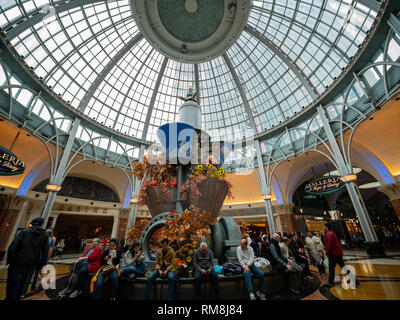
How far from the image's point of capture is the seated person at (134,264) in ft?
13.5

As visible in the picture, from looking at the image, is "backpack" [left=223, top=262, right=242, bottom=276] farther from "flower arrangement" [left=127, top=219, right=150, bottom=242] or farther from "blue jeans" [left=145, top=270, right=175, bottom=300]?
"flower arrangement" [left=127, top=219, right=150, bottom=242]

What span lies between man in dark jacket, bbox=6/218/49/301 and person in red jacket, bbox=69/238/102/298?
1017 mm

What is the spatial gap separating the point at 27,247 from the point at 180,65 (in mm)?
23304

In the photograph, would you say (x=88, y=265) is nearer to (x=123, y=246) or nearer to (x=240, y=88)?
(x=123, y=246)

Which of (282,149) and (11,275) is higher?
(282,149)

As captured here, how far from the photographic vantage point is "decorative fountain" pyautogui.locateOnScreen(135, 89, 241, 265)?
539 centimetres

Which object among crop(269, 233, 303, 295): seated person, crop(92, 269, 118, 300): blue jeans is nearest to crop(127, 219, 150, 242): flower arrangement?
crop(92, 269, 118, 300): blue jeans

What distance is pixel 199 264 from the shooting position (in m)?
4.04

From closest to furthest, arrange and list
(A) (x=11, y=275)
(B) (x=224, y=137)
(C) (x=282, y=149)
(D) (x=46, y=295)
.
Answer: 1. (A) (x=11, y=275)
2. (D) (x=46, y=295)
3. (C) (x=282, y=149)
4. (B) (x=224, y=137)

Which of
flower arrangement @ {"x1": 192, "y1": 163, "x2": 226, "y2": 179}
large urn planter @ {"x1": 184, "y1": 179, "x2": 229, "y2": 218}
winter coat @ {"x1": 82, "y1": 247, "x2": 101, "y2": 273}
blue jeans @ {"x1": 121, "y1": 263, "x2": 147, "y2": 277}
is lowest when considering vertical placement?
blue jeans @ {"x1": 121, "y1": 263, "x2": 147, "y2": 277}

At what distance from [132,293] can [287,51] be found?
21127mm

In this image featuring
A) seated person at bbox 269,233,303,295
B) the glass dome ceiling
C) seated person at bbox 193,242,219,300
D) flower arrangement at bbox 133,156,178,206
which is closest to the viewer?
seated person at bbox 193,242,219,300
